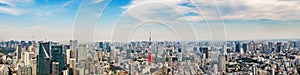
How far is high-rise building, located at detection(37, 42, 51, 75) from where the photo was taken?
3.18m

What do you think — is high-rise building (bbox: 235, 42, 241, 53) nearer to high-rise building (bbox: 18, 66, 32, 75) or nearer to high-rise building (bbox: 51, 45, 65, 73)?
high-rise building (bbox: 51, 45, 65, 73)

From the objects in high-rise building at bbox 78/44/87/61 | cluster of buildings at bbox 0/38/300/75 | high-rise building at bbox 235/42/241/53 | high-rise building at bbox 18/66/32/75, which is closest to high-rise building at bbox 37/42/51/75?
cluster of buildings at bbox 0/38/300/75

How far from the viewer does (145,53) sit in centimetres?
260

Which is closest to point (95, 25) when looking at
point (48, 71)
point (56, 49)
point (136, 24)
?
point (136, 24)

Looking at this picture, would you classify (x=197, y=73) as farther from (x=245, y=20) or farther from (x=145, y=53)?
(x=245, y=20)

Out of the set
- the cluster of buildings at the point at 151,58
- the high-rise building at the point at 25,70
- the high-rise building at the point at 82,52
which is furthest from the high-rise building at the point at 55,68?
the high-rise building at the point at 82,52

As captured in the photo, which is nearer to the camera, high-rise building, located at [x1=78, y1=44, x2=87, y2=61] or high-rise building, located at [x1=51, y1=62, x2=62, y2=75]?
high-rise building, located at [x1=78, y1=44, x2=87, y2=61]

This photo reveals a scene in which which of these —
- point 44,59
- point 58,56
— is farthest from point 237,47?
point 44,59

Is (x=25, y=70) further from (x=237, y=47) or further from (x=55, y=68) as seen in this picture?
(x=237, y=47)

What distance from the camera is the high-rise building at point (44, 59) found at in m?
3.18

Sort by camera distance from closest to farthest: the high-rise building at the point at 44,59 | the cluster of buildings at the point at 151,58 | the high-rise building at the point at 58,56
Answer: the cluster of buildings at the point at 151,58, the high-rise building at the point at 58,56, the high-rise building at the point at 44,59

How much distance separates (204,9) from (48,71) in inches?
76.2

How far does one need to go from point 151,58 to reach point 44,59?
1.47 metres

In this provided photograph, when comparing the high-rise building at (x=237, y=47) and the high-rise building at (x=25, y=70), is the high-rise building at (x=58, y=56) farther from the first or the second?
the high-rise building at (x=237, y=47)
